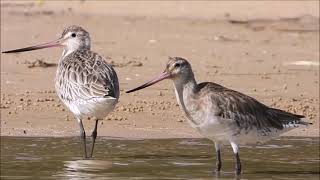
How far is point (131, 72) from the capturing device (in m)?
17.2

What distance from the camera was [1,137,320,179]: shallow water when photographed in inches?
468

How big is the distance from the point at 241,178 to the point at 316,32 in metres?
9.56

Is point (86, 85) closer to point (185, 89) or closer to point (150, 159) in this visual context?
point (150, 159)

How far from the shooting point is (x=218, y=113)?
11.8 meters

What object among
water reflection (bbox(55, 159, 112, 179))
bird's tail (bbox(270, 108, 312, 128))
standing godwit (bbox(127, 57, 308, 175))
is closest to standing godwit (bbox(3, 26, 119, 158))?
water reflection (bbox(55, 159, 112, 179))

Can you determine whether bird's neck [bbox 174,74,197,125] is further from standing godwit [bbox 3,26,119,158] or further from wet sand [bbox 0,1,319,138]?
wet sand [bbox 0,1,319,138]

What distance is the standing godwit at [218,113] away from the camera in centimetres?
1182

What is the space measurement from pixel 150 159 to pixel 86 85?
1041 mm

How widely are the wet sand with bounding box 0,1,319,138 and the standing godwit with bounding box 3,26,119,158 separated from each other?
0.87 metres

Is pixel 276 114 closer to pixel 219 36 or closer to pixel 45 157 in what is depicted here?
pixel 45 157

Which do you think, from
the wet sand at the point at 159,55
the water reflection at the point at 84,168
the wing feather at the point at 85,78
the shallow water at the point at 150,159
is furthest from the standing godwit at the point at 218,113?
the wet sand at the point at 159,55

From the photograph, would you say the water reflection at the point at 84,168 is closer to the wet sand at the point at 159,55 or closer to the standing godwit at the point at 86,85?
the standing godwit at the point at 86,85

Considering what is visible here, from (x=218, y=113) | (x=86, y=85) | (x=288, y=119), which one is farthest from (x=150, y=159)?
(x=288, y=119)

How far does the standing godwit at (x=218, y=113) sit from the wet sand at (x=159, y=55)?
6.88 feet
